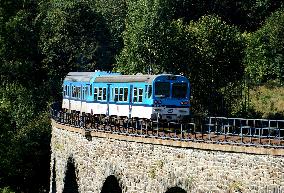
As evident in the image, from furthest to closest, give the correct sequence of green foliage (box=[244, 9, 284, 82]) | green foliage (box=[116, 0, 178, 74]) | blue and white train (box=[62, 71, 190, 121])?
green foliage (box=[244, 9, 284, 82])
green foliage (box=[116, 0, 178, 74])
blue and white train (box=[62, 71, 190, 121])

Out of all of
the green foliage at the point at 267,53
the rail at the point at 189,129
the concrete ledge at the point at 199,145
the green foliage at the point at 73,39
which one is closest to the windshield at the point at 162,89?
the rail at the point at 189,129

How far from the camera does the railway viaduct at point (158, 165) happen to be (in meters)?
30.5

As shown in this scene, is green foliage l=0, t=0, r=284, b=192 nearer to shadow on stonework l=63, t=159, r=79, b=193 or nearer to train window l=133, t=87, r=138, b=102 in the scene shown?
shadow on stonework l=63, t=159, r=79, b=193

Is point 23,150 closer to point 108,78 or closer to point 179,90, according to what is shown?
point 108,78

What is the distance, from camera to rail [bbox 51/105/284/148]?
3183cm

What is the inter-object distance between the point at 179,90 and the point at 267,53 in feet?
131

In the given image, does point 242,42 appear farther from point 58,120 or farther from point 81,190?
point 81,190

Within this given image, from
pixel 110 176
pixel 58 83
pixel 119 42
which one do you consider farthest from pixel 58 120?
pixel 119 42

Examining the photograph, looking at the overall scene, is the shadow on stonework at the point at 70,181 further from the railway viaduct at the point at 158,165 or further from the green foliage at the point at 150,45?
the green foliage at the point at 150,45

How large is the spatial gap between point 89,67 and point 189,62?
3049 cm

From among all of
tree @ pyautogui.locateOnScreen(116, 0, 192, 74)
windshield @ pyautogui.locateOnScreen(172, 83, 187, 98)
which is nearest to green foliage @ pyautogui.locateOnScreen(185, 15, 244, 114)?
tree @ pyautogui.locateOnScreen(116, 0, 192, 74)

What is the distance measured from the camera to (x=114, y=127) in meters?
46.0

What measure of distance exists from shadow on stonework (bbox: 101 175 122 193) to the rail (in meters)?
3.22

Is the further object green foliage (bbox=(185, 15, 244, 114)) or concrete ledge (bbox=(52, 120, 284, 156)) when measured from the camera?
green foliage (bbox=(185, 15, 244, 114))
